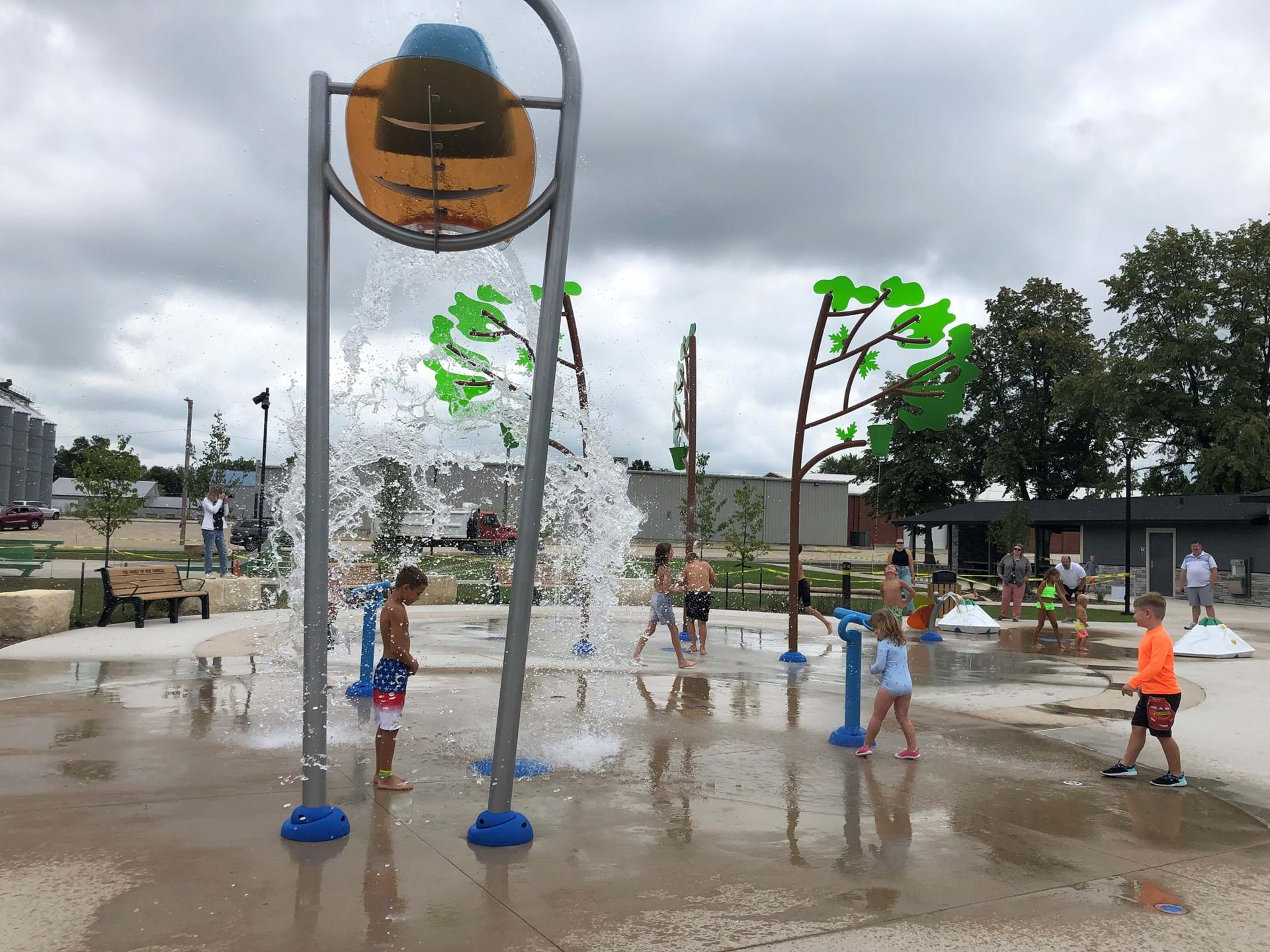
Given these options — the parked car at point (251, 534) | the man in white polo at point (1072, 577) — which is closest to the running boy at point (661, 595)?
the man in white polo at point (1072, 577)

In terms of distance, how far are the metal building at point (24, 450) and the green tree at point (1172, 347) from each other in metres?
83.0

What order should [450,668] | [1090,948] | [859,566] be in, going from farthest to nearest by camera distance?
[859,566], [450,668], [1090,948]

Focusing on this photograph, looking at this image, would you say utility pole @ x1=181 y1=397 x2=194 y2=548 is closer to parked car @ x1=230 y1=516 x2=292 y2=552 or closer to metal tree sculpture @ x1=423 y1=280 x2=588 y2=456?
parked car @ x1=230 y1=516 x2=292 y2=552

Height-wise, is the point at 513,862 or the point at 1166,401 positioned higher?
the point at 1166,401

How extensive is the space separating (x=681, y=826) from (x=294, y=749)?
3.08 metres

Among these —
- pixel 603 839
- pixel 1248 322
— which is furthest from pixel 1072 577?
pixel 1248 322

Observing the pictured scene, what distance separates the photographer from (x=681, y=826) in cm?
530

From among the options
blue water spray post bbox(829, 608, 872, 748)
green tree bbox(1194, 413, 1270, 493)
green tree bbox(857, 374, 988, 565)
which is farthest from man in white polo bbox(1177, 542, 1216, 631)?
green tree bbox(857, 374, 988, 565)

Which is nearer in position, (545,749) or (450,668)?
(545,749)

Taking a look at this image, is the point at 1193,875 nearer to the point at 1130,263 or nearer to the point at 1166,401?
the point at 1166,401

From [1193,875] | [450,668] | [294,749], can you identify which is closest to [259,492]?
[450,668]

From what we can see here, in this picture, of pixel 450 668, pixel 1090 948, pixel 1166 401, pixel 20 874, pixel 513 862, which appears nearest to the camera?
pixel 1090 948

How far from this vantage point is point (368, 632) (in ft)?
30.0

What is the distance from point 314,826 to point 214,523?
1324 centimetres
